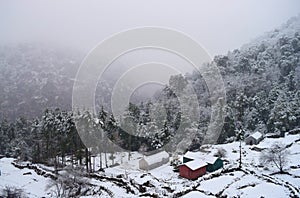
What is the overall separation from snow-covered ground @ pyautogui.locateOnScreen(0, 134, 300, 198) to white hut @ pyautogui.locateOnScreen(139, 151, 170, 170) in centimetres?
78

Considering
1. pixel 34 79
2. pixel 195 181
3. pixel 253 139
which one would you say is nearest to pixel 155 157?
pixel 195 181

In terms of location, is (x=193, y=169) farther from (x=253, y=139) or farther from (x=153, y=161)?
(x=253, y=139)

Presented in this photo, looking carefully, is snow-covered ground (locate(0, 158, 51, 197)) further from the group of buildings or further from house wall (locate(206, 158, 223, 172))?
house wall (locate(206, 158, 223, 172))

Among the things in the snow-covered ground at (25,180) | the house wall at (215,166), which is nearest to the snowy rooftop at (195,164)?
the house wall at (215,166)

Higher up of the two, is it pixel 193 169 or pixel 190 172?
pixel 193 169

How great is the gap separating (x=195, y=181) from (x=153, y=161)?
28.2 ft

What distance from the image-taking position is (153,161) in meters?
42.1

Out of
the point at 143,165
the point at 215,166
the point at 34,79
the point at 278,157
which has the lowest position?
the point at 143,165

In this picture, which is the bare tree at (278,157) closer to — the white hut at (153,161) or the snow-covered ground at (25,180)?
the white hut at (153,161)

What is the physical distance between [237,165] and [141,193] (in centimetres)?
1332

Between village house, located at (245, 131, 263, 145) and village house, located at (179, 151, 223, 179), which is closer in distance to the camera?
village house, located at (179, 151, 223, 179)

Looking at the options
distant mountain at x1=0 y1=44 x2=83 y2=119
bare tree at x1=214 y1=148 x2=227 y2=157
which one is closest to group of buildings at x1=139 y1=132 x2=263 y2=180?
bare tree at x1=214 y1=148 x2=227 y2=157

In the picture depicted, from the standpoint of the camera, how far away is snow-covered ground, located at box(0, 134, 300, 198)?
29469 mm

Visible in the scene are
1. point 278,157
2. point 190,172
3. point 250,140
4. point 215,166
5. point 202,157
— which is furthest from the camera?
point 250,140
